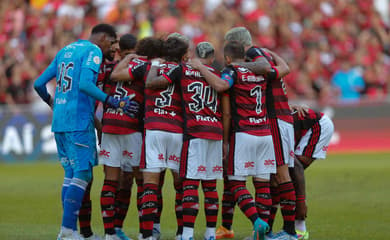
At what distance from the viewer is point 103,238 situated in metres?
9.71

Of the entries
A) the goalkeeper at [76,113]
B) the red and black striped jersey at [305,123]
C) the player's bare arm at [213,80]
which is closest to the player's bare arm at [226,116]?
the player's bare arm at [213,80]

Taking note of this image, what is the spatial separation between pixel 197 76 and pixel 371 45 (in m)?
17.1

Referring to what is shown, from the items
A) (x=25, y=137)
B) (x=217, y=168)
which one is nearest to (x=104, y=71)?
(x=217, y=168)

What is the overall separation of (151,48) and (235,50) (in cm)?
107

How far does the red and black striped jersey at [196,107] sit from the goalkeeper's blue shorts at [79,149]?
117 centimetres

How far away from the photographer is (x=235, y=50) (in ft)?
31.2

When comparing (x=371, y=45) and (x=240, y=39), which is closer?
(x=240, y=39)

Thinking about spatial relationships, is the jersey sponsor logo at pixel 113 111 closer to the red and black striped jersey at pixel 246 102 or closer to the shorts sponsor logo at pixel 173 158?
the shorts sponsor logo at pixel 173 158

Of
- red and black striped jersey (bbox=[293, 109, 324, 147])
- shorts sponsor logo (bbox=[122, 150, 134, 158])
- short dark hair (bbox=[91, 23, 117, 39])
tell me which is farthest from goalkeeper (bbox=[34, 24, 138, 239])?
red and black striped jersey (bbox=[293, 109, 324, 147])

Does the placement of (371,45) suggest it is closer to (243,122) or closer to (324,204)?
(324,204)

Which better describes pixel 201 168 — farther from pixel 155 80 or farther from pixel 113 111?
pixel 113 111

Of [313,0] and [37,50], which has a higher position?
[313,0]

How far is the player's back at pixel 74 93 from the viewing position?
909 cm

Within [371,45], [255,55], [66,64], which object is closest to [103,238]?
[66,64]
